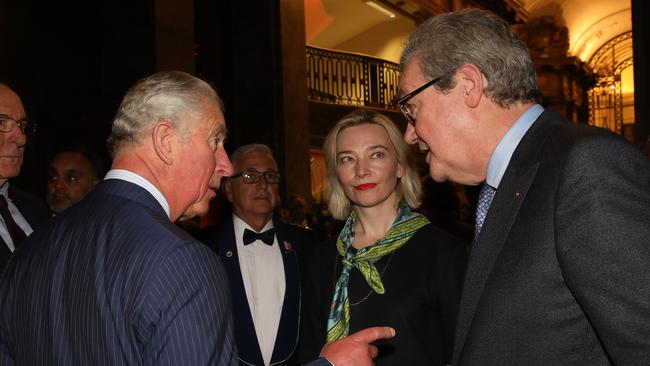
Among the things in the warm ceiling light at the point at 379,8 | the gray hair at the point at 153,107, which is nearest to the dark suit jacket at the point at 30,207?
the gray hair at the point at 153,107

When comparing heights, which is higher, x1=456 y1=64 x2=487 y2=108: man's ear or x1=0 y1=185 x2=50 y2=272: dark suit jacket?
x1=456 y1=64 x2=487 y2=108: man's ear

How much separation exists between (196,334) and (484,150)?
35.1 inches

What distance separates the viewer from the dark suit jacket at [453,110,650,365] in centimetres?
129

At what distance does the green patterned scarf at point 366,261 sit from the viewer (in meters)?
2.63

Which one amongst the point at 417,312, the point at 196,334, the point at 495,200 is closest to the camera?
the point at 196,334

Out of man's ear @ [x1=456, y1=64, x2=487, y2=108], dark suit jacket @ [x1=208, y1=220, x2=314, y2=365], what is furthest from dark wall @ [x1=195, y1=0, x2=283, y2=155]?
man's ear @ [x1=456, y1=64, x2=487, y2=108]

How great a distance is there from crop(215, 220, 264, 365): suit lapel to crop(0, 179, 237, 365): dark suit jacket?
1879 millimetres

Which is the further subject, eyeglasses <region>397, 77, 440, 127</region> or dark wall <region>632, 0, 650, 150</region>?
dark wall <region>632, 0, 650, 150</region>

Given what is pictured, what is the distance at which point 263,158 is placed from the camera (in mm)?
Result: 4273

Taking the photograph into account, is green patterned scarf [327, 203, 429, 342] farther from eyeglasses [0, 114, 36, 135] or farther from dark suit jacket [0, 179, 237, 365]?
eyeglasses [0, 114, 36, 135]

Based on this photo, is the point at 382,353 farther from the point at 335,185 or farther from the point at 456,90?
the point at 456,90

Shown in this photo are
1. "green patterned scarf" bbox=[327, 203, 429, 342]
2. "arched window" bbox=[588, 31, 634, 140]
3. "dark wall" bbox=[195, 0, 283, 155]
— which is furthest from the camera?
"arched window" bbox=[588, 31, 634, 140]

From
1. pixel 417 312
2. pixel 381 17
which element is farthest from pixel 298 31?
pixel 381 17

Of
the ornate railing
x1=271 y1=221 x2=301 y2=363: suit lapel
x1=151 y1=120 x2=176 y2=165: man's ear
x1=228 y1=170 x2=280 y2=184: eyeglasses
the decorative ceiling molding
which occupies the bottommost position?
x1=271 y1=221 x2=301 y2=363: suit lapel
